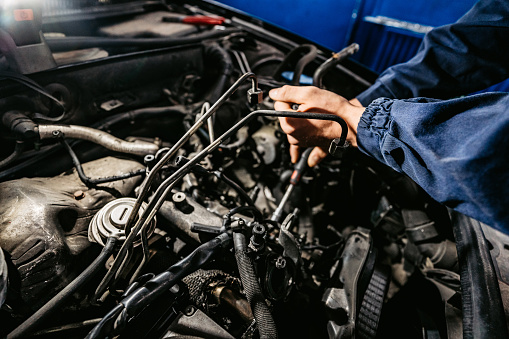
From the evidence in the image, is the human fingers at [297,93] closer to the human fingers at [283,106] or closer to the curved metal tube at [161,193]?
the human fingers at [283,106]

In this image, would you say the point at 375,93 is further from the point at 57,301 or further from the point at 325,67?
the point at 57,301

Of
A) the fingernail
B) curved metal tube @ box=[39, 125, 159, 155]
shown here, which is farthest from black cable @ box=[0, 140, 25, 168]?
the fingernail

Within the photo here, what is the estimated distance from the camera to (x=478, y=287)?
791mm

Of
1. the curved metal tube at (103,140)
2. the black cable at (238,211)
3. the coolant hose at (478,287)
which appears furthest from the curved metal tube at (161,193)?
the coolant hose at (478,287)

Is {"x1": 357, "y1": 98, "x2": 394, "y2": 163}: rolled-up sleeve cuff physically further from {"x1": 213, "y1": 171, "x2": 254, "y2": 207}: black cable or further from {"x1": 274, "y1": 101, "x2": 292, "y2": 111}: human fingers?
{"x1": 213, "y1": 171, "x2": 254, "y2": 207}: black cable

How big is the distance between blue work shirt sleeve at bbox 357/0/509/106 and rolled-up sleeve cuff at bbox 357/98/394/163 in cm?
57

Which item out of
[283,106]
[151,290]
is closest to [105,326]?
[151,290]

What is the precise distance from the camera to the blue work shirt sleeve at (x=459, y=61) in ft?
4.10

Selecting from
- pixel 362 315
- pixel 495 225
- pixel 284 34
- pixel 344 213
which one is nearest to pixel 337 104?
pixel 495 225

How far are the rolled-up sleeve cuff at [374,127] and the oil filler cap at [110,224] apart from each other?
0.78 metres

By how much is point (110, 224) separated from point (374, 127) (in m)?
0.91

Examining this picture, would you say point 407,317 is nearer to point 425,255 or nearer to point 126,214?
point 425,255

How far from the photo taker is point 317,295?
1.14 m

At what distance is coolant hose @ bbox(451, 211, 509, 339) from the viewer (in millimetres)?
700
